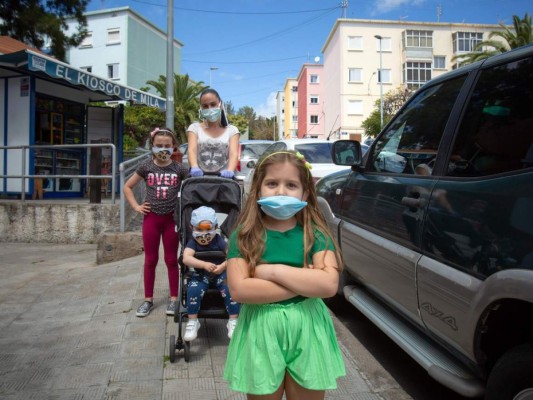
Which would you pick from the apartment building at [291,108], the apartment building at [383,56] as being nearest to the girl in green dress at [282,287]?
the apartment building at [383,56]

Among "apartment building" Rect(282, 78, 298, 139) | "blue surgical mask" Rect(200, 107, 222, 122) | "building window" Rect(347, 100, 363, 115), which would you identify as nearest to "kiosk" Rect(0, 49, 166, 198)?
"blue surgical mask" Rect(200, 107, 222, 122)

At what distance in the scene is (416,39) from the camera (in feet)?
168

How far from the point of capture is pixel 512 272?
6.34 feet

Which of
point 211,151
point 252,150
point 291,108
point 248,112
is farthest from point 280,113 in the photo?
point 211,151

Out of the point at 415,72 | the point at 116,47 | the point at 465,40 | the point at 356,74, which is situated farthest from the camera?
the point at 465,40

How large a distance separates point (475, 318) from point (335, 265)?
742 millimetres

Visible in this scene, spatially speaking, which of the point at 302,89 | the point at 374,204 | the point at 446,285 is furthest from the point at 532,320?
the point at 302,89

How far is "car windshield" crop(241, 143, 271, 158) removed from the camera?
490 inches

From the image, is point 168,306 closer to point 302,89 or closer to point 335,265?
point 335,265

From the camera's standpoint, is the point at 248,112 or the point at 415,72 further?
the point at 248,112

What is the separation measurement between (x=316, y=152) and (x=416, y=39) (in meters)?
48.3

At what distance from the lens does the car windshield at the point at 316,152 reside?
8.53 m

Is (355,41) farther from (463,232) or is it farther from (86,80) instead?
(463,232)

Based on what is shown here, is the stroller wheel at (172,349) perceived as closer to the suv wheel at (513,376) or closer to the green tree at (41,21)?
the suv wheel at (513,376)
